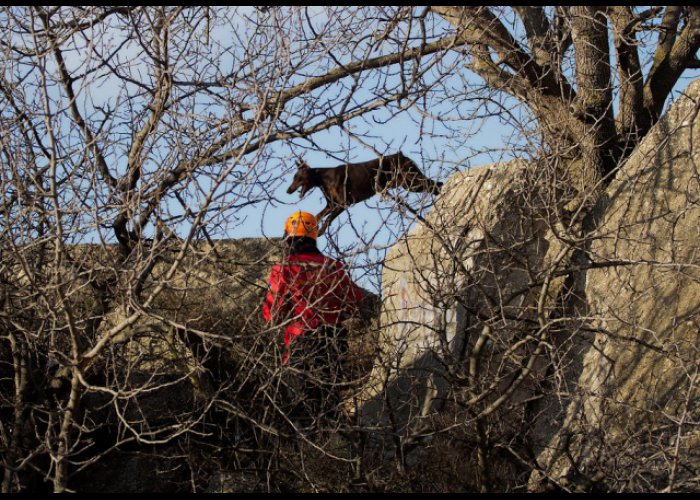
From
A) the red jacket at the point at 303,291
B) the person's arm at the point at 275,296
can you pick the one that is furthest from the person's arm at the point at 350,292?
the person's arm at the point at 275,296

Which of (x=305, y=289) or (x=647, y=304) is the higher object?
(x=305, y=289)

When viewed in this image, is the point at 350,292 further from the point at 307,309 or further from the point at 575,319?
the point at 575,319

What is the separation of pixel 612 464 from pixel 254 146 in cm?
283

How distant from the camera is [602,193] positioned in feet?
22.8

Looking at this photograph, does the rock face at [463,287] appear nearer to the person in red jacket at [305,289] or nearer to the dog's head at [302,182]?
the person in red jacket at [305,289]

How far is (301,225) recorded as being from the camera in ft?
21.0

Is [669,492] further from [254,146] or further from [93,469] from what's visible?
[93,469]

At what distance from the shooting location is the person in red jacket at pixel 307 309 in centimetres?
516

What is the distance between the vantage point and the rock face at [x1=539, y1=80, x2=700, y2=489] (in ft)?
17.9

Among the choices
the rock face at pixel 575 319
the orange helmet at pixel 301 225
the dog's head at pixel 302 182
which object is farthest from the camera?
the dog's head at pixel 302 182

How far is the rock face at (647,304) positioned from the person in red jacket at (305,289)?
1.55 meters

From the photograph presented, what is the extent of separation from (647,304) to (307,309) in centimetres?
248

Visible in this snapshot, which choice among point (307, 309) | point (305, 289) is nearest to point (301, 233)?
point (305, 289)

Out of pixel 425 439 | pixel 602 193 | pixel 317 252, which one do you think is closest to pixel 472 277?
pixel 425 439
